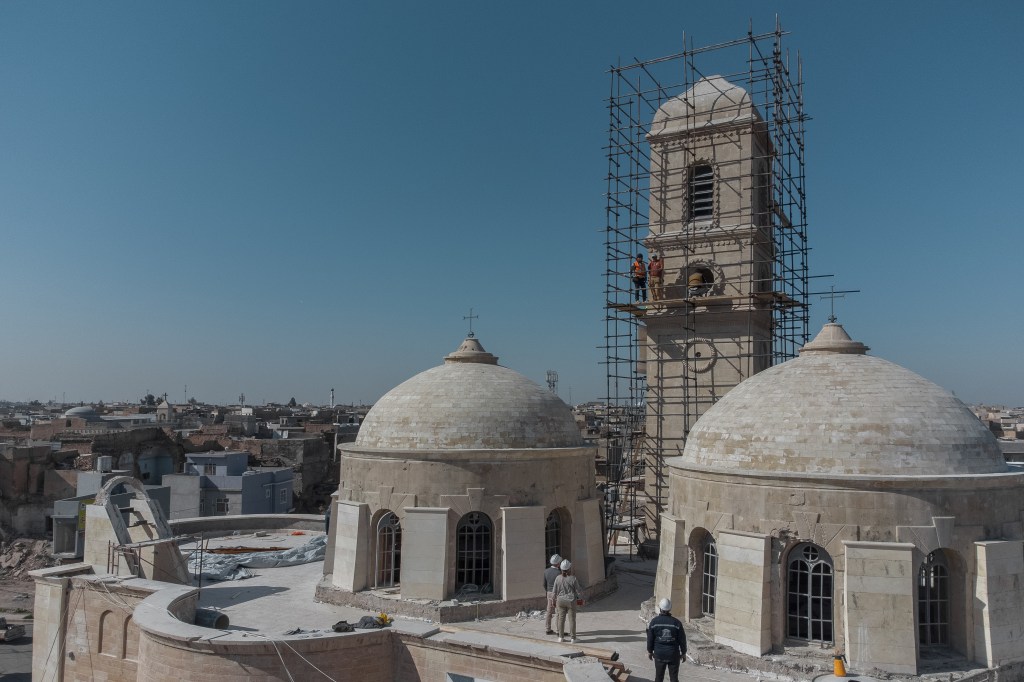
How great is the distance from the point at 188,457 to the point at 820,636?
45519 millimetres

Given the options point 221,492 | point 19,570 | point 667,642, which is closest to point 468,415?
point 667,642

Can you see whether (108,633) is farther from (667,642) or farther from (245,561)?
(667,642)

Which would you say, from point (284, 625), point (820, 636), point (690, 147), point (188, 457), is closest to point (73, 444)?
point (188, 457)

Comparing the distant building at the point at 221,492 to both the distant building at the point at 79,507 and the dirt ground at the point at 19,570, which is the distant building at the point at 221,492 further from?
the dirt ground at the point at 19,570

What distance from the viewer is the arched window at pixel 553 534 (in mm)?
21703

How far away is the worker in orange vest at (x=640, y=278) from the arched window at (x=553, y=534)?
10118 millimetres

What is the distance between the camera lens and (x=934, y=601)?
625 inches

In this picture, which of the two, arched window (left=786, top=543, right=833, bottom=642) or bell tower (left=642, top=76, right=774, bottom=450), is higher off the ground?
bell tower (left=642, top=76, right=774, bottom=450)

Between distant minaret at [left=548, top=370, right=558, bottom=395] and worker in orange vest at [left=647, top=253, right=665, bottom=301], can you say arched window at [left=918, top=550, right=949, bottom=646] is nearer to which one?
worker in orange vest at [left=647, top=253, right=665, bottom=301]

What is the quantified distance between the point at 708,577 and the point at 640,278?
13.1 metres

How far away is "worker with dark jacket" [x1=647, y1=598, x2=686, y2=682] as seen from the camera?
14188mm

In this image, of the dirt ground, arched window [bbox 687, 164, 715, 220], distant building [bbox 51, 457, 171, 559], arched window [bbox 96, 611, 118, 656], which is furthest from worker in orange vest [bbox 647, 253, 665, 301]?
the dirt ground

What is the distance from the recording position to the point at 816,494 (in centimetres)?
1584

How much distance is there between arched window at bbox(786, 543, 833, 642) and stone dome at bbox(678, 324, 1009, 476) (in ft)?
6.00
